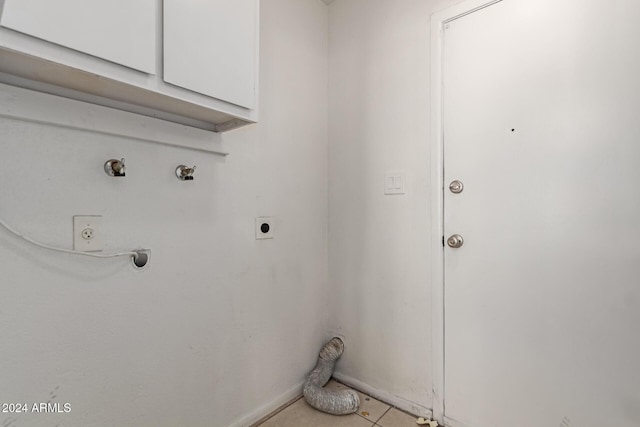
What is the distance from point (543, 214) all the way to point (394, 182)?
67 centimetres

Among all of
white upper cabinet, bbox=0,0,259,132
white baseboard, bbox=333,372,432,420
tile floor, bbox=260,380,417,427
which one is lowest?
tile floor, bbox=260,380,417,427

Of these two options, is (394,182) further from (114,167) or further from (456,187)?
(114,167)

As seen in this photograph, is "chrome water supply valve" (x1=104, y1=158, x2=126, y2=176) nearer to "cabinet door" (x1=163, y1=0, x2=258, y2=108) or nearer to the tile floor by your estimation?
"cabinet door" (x1=163, y1=0, x2=258, y2=108)

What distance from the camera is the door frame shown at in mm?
1475

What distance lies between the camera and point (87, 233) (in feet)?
3.26

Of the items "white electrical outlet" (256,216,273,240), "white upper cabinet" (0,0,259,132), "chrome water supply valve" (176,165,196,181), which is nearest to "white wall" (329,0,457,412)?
"white electrical outlet" (256,216,273,240)

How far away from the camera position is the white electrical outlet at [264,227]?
1533 mm

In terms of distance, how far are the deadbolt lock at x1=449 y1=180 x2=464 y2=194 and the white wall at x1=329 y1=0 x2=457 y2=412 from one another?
0.12 m

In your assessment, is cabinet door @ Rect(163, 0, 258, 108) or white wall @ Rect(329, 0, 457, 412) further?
white wall @ Rect(329, 0, 457, 412)

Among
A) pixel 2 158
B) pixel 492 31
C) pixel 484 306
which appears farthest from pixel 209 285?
pixel 492 31

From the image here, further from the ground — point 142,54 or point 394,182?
point 142,54

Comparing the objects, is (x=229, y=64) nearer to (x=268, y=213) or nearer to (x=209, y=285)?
(x=268, y=213)

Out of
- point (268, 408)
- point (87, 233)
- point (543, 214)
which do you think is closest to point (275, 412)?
point (268, 408)

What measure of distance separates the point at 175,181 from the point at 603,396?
5.92ft
